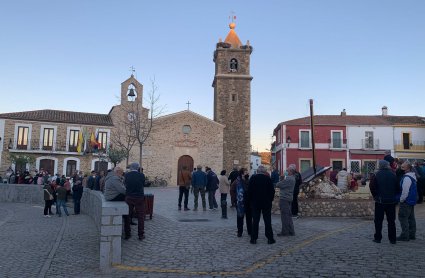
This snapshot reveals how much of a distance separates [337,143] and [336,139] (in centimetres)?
38

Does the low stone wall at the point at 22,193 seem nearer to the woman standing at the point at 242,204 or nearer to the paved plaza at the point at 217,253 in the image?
the paved plaza at the point at 217,253

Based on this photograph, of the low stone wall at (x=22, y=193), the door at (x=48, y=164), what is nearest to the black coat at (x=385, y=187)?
the low stone wall at (x=22, y=193)

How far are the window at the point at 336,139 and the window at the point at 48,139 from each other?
25299 millimetres

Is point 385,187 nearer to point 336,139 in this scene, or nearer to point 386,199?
point 386,199

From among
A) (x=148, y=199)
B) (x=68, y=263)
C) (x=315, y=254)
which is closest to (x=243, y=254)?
(x=315, y=254)

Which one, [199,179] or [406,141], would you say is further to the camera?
[406,141]

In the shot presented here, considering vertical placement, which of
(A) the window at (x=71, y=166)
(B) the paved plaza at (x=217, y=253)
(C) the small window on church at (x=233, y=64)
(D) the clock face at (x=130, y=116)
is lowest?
(B) the paved plaza at (x=217, y=253)

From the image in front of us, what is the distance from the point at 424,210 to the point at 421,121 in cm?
2566

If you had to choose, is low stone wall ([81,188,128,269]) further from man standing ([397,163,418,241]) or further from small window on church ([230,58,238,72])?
small window on church ([230,58,238,72])

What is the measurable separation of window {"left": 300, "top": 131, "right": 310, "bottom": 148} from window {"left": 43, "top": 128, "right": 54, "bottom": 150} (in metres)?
22.5

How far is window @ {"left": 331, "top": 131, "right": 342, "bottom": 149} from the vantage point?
31.2 meters

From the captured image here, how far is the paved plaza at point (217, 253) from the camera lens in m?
5.09

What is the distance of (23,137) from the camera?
95.3 feet

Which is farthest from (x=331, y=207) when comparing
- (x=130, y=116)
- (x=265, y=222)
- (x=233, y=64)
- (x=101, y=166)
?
(x=101, y=166)
